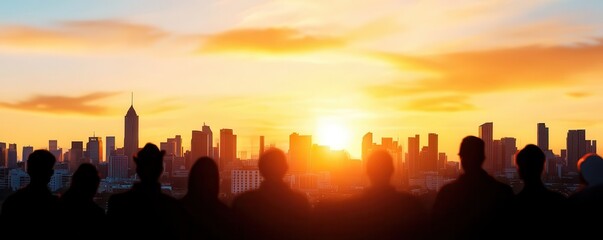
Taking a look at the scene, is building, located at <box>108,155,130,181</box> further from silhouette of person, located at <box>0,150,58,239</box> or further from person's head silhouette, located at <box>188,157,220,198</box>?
person's head silhouette, located at <box>188,157,220,198</box>

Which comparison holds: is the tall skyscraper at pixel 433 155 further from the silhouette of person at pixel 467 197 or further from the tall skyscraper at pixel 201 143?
the silhouette of person at pixel 467 197

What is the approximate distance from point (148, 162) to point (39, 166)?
4.39ft

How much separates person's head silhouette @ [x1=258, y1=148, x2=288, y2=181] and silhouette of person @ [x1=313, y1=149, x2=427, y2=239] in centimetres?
78

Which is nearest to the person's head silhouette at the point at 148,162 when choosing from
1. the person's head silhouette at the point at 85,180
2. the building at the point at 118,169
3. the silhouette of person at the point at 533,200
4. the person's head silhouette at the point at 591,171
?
the person's head silhouette at the point at 85,180

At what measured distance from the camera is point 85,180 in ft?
30.7

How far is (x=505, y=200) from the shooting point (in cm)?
910

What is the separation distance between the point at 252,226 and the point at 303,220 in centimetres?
55

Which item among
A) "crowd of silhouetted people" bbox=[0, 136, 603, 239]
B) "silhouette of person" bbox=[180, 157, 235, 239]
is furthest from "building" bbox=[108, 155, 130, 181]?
"silhouette of person" bbox=[180, 157, 235, 239]

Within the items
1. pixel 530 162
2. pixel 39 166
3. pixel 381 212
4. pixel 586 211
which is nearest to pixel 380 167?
pixel 381 212

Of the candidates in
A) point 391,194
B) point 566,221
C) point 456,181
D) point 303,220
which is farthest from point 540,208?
point 303,220

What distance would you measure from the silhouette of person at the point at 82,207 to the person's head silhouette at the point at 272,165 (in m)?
1.72

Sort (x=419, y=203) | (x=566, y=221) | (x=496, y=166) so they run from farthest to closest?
(x=496, y=166), (x=419, y=203), (x=566, y=221)

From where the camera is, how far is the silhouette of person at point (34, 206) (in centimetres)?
956

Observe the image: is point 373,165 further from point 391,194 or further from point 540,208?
point 540,208
